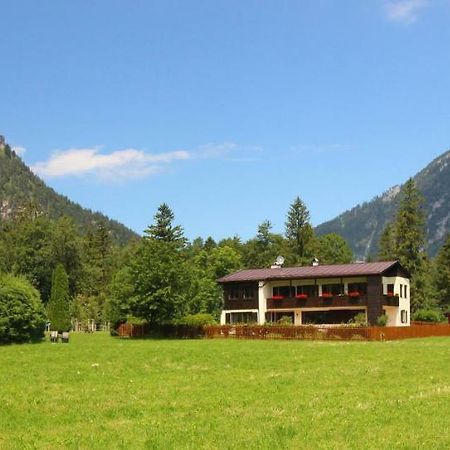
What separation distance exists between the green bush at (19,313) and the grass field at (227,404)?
1619 cm

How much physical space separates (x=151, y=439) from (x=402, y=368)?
1456cm

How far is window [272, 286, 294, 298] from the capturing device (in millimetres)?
71306

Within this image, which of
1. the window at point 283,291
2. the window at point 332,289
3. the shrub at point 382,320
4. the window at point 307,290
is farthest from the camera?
the window at point 283,291

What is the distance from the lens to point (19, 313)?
44.2 m

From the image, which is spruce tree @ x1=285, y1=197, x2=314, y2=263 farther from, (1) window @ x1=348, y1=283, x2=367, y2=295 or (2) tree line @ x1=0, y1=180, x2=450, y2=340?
(1) window @ x1=348, y1=283, x2=367, y2=295

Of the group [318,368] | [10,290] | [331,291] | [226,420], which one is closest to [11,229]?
[331,291]

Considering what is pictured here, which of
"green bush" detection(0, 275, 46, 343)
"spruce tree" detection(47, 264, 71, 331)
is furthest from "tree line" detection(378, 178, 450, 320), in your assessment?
"green bush" detection(0, 275, 46, 343)

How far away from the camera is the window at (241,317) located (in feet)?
241

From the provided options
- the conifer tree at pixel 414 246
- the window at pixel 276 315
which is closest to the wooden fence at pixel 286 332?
the window at pixel 276 315

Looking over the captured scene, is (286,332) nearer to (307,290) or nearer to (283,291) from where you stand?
(307,290)

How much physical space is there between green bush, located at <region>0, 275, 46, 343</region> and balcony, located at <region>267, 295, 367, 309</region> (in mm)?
29760

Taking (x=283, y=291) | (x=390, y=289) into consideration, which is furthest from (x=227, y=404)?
(x=283, y=291)

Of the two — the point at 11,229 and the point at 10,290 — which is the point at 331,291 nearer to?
the point at 10,290

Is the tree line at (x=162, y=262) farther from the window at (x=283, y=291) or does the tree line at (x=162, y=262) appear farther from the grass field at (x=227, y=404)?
the grass field at (x=227, y=404)
